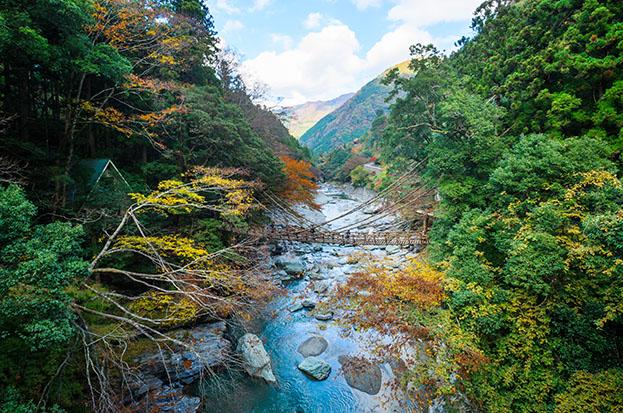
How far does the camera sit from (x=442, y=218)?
24.5ft

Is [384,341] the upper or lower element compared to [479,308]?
lower

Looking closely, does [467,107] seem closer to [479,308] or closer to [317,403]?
[479,308]

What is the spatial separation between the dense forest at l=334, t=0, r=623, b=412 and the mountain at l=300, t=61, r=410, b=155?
188 ft

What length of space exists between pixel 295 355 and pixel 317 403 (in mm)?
1458

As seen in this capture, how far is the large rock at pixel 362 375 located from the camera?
614cm

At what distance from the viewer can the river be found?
570 centimetres

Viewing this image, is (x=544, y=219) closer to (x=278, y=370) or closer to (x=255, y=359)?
(x=278, y=370)

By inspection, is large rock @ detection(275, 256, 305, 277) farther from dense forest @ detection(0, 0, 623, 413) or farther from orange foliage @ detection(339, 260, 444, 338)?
orange foliage @ detection(339, 260, 444, 338)

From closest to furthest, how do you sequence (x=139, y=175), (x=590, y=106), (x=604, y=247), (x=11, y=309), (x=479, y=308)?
(x=11, y=309), (x=604, y=247), (x=479, y=308), (x=590, y=106), (x=139, y=175)

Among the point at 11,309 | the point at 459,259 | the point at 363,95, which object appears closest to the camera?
the point at 11,309

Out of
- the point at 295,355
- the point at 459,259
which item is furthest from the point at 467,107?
the point at 295,355

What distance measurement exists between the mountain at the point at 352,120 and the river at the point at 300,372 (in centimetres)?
5696

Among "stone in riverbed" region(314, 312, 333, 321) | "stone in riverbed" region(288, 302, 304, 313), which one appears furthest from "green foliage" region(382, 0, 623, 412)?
"stone in riverbed" region(288, 302, 304, 313)

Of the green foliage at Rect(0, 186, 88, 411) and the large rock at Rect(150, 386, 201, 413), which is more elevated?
the green foliage at Rect(0, 186, 88, 411)
